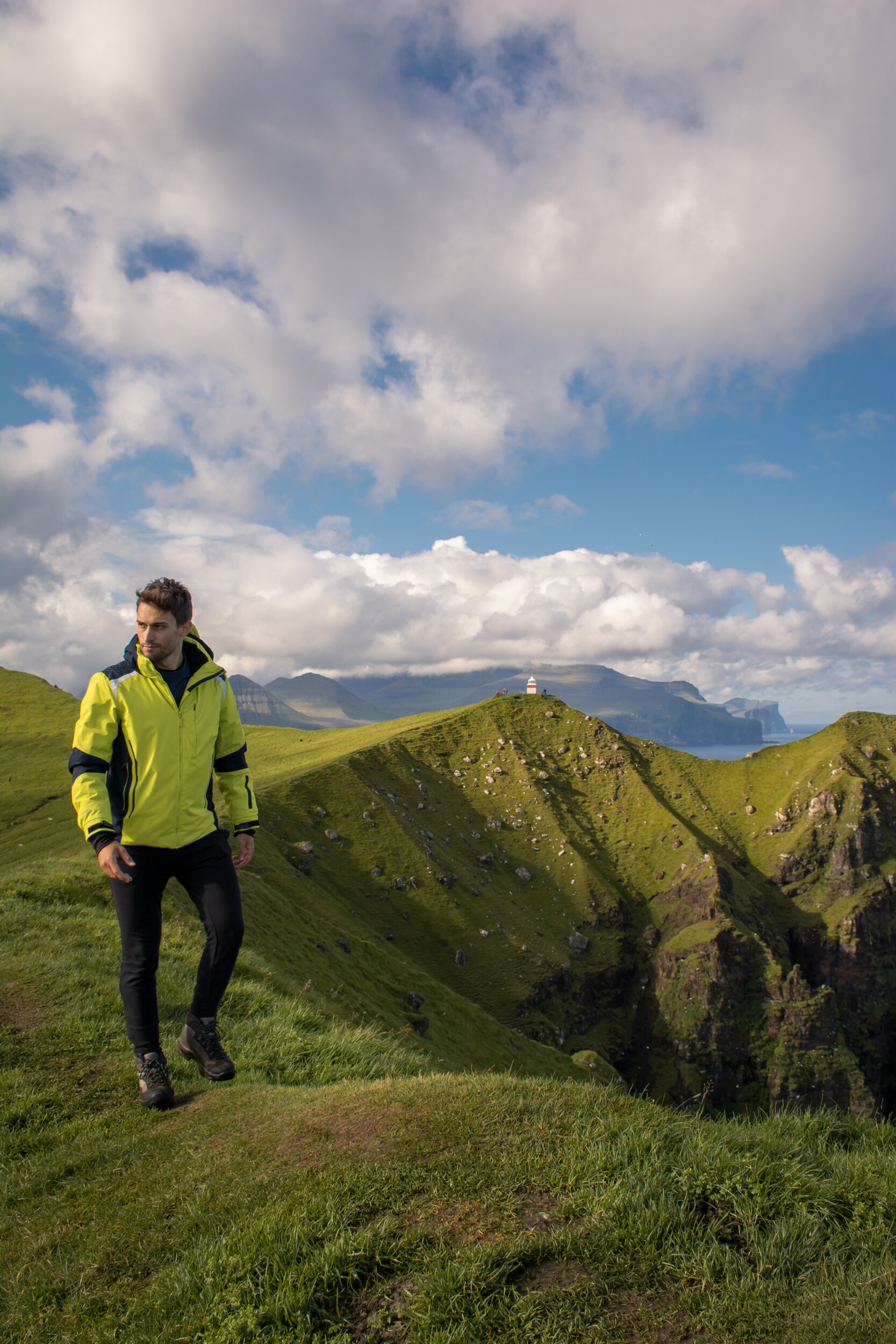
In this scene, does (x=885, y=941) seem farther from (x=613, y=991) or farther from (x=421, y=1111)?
(x=421, y=1111)

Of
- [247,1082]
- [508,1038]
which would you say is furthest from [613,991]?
[247,1082]

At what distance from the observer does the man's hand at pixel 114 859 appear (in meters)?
6.90

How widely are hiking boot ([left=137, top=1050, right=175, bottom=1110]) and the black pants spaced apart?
0.41 ft

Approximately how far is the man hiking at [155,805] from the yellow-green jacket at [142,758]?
0.01 m

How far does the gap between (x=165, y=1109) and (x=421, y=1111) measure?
134 inches

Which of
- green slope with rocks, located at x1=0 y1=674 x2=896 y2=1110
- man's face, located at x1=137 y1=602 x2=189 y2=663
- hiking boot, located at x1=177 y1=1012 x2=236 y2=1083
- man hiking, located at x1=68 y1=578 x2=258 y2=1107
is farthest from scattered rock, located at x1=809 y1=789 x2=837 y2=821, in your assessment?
man's face, located at x1=137 y1=602 x2=189 y2=663

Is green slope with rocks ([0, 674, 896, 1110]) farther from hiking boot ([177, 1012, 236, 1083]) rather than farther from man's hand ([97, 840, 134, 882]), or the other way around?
man's hand ([97, 840, 134, 882])

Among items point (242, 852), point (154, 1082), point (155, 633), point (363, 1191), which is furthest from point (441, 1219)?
point (155, 633)

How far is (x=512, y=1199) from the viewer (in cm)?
481

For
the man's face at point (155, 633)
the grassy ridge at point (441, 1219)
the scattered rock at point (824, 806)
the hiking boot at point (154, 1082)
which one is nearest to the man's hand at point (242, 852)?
the hiking boot at point (154, 1082)

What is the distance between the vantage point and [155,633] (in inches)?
298

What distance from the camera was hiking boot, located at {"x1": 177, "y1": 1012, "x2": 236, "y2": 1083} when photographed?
799 centimetres

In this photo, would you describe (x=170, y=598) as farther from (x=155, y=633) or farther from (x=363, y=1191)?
(x=363, y=1191)

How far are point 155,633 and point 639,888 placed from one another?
563ft
